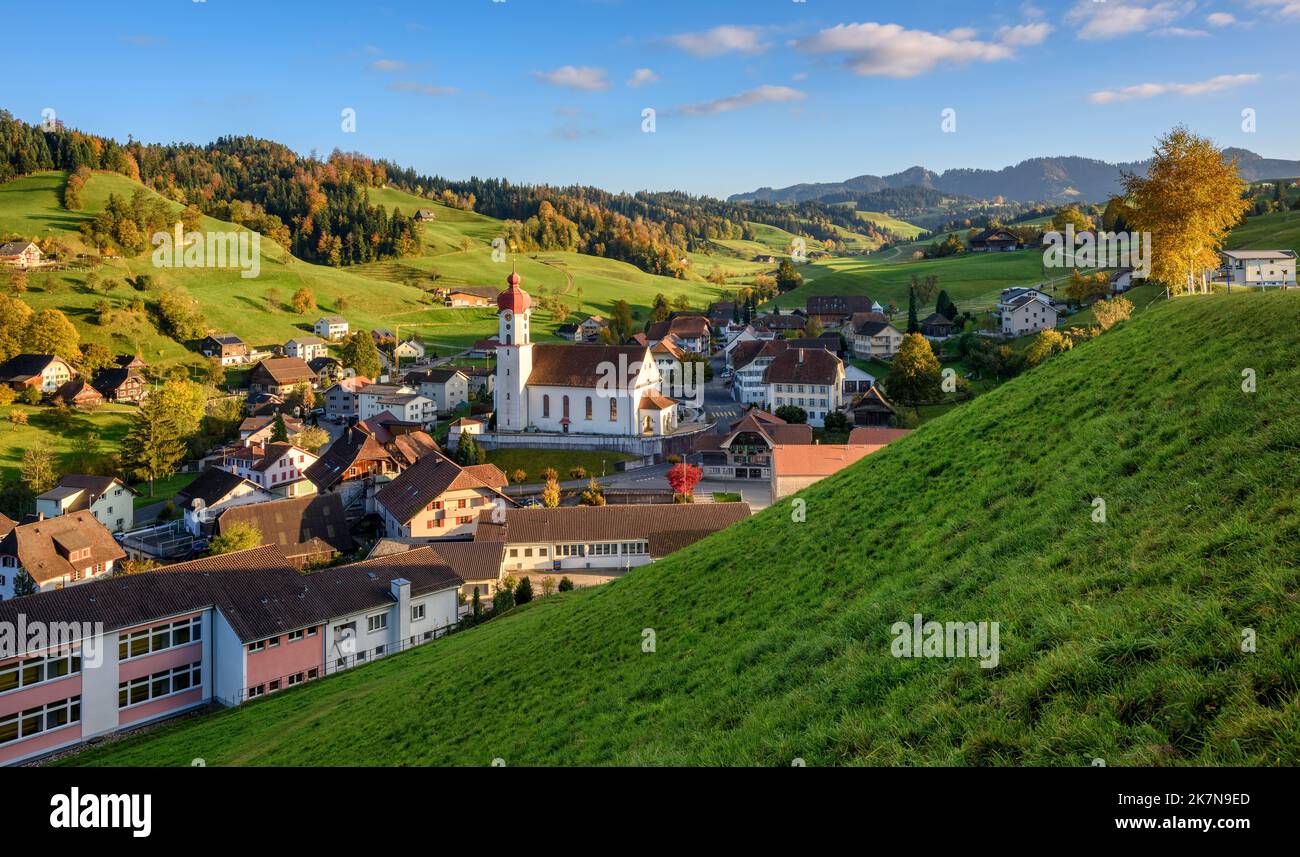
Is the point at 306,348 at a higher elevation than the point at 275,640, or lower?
higher

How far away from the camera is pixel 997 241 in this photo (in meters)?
141

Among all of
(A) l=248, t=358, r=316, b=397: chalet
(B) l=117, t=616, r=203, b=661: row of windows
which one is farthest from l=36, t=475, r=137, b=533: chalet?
(A) l=248, t=358, r=316, b=397: chalet

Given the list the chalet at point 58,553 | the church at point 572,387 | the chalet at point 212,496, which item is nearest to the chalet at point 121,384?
the chalet at point 212,496

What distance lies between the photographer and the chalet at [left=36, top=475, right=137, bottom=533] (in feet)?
185

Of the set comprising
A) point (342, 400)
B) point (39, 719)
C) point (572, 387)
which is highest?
point (572, 387)

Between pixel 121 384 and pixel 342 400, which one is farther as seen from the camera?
pixel 342 400

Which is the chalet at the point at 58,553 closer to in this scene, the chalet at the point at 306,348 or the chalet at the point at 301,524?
the chalet at the point at 301,524

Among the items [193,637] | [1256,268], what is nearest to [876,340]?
[1256,268]

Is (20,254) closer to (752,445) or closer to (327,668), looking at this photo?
(752,445)

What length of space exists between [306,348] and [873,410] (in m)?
82.0

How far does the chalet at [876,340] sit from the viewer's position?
92.2 m

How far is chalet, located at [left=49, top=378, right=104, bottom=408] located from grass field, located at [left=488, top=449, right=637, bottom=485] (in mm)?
48220
